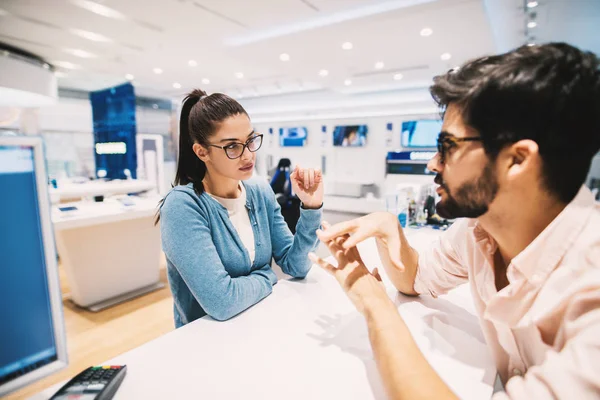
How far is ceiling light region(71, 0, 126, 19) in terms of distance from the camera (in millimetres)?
4002

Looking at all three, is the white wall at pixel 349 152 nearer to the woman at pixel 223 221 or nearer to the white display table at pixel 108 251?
the white display table at pixel 108 251

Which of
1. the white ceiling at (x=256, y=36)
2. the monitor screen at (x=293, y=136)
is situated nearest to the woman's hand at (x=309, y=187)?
the white ceiling at (x=256, y=36)

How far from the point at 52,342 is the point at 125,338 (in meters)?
2.39

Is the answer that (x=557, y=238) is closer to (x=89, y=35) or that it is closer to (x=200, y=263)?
(x=200, y=263)

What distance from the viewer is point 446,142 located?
2.63 feet

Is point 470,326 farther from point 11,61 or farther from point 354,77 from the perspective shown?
point 11,61

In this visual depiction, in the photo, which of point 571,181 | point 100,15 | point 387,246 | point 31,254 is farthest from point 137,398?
point 100,15

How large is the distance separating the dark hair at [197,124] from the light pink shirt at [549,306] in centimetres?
103

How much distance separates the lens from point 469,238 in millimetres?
959

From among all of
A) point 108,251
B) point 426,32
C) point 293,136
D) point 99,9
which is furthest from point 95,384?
point 293,136

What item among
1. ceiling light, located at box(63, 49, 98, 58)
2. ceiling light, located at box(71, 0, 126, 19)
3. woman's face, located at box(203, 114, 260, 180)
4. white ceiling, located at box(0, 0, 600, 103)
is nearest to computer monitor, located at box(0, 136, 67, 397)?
woman's face, located at box(203, 114, 260, 180)

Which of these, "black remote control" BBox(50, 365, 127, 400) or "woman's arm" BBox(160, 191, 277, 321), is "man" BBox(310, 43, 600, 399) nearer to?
"woman's arm" BBox(160, 191, 277, 321)

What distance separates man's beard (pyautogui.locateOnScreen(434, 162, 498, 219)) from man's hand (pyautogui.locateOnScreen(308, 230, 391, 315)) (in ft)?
0.96

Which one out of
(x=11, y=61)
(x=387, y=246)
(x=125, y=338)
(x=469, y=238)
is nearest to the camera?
(x=469, y=238)
